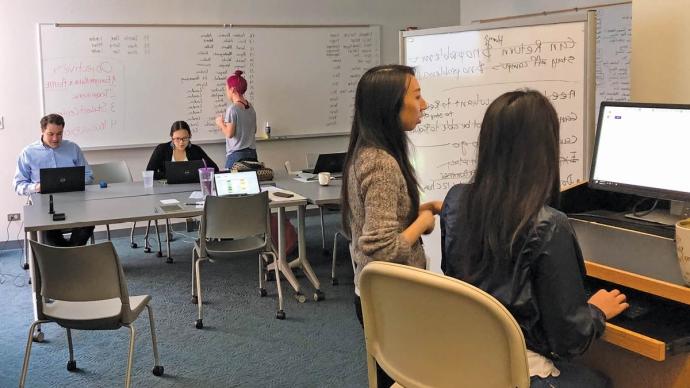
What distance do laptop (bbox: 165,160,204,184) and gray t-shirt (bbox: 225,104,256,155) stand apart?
2.64ft

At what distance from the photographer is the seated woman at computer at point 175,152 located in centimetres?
516

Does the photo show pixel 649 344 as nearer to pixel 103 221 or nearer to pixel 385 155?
pixel 385 155

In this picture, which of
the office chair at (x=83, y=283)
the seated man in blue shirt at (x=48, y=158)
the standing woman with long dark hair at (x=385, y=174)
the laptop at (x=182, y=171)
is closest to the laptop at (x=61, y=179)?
the seated man in blue shirt at (x=48, y=158)

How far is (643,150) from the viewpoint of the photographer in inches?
78.6

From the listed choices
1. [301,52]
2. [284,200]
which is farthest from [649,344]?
[301,52]

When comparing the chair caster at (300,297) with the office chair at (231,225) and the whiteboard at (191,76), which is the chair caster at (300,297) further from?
the whiteboard at (191,76)

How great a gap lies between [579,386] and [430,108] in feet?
6.11

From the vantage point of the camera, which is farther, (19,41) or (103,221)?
(19,41)

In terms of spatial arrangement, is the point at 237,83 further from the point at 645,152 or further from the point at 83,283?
the point at 645,152

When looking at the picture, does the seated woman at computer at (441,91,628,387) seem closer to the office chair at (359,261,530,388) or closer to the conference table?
the office chair at (359,261,530,388)

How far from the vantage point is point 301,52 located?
6324 millimetres

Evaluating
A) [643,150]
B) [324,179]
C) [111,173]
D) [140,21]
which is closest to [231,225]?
[324,179]

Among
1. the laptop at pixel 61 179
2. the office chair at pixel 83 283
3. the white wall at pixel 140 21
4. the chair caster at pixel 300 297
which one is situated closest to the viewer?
the office chair at pixel 83 283

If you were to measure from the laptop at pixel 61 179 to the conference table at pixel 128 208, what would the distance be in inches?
2.4
